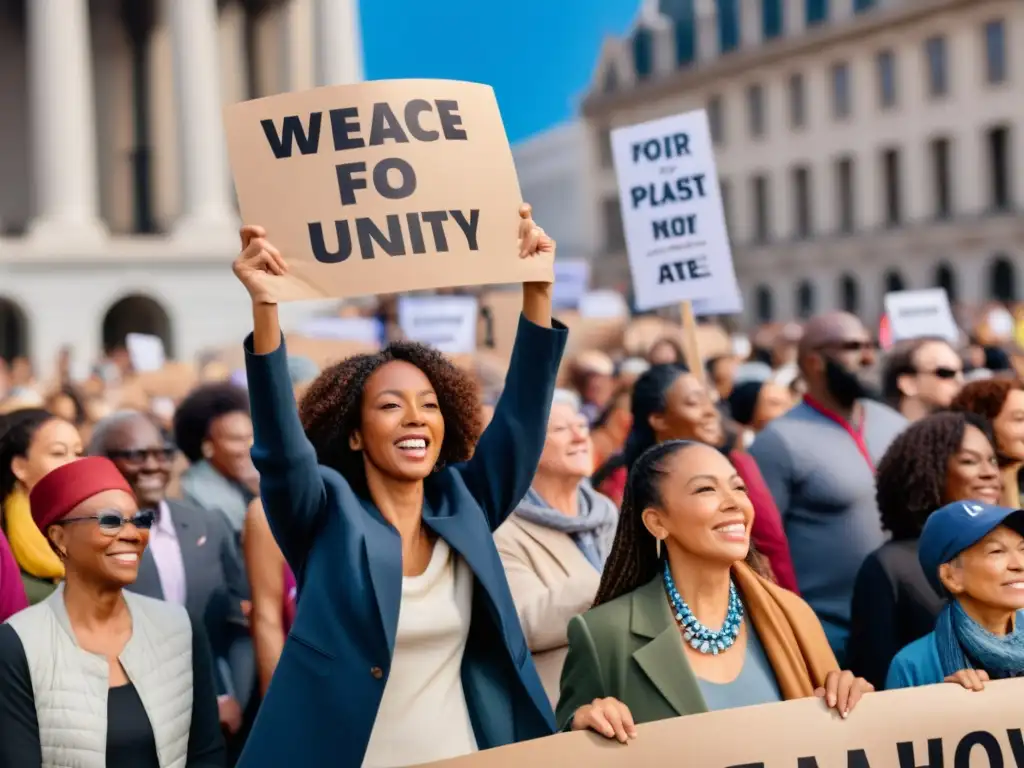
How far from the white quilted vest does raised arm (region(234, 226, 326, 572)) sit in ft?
2.36

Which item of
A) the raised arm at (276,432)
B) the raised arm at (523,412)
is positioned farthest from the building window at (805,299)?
the raised arm at (276,432)

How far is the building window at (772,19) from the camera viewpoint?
183ft

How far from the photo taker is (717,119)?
58281 mm

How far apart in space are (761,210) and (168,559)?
53.0 m

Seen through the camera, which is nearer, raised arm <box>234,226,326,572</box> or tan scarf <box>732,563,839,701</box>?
raised arm <box>234,226,326,572</box>

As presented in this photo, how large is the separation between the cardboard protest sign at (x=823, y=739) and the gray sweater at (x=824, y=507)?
2158mm

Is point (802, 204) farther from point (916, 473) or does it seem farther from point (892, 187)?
point (916, 473)

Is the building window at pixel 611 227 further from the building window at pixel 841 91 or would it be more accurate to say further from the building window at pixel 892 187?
the building window at pixel 892 187

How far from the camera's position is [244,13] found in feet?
137

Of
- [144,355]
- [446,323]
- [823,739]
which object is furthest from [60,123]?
[823,739]

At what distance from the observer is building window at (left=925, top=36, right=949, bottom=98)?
4962cm

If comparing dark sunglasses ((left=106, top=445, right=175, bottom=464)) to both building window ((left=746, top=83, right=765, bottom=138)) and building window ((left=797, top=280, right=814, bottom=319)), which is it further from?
building window ((left=746, top=83, right=765, bottom=138))

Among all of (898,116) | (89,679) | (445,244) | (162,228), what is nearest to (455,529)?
(445,244)

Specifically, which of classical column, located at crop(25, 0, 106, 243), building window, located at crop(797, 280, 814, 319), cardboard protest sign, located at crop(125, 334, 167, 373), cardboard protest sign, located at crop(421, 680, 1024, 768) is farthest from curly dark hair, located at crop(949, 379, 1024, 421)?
building window, located at crop(797, 280, 814, 319)
